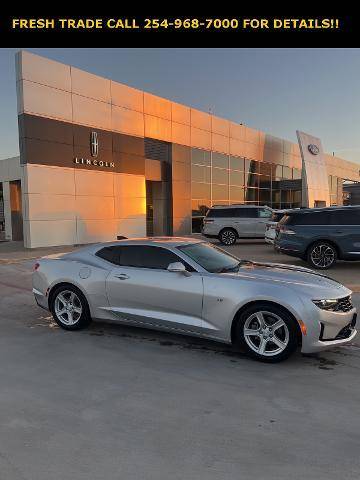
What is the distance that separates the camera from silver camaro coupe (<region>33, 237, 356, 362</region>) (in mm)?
4461

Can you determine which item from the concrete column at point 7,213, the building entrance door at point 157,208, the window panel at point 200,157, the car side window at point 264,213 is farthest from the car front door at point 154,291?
the concrete column at point 7,213

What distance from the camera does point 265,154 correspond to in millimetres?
33125

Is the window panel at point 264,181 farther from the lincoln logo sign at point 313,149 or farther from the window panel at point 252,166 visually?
the lincoln logo sign at point 313,149

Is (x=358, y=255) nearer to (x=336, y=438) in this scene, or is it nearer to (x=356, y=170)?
(x=336, y=438)

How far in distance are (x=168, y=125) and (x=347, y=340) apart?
69.0ft

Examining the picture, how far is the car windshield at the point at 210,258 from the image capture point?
5.18 m

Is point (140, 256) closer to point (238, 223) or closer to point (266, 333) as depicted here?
point (266, 333)

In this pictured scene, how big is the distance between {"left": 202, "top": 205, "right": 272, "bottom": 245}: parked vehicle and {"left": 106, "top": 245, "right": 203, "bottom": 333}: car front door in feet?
44.9

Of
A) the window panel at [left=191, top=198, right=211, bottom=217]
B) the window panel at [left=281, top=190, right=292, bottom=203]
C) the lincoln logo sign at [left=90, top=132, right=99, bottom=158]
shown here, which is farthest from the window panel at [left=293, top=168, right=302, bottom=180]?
the lincoln logo sign at [left=90, top=132, right=99, bottom=158]

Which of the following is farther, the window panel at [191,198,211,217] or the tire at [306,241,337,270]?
the window panel at [191,198,211,217]

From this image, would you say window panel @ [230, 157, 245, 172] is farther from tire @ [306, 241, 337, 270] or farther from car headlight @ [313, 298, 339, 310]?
car headlight @ [313, 298, 339, 310]

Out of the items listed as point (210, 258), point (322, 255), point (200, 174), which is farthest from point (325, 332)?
point (200, 174)

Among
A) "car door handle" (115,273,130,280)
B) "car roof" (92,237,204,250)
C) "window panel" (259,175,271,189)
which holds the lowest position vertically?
"car door handle" (115,273,130,280)

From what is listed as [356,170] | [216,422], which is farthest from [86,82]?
[356,170]
